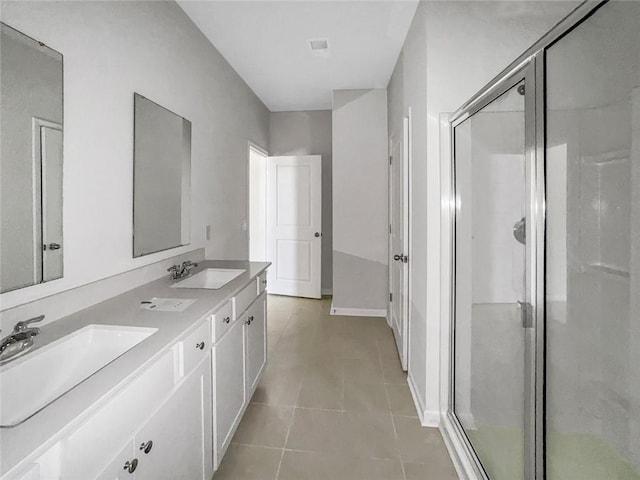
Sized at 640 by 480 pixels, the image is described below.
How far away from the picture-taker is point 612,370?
920mm

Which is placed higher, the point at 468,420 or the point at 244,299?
the point at 244,299

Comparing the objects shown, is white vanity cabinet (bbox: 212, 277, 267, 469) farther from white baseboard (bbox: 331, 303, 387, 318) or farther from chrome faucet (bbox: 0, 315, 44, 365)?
white baseboard (bbox: 331, 303, 387, 318)

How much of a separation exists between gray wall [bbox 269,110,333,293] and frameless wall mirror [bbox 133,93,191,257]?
2637 millimetres

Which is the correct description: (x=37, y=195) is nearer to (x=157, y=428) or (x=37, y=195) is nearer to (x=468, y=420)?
(x=157, y=428)

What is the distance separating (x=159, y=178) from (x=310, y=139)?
315 cm

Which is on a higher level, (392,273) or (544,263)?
(544,263)

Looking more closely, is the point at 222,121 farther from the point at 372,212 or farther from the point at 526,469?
the point at 526,469

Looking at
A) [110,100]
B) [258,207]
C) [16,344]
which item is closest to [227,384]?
[16,344]

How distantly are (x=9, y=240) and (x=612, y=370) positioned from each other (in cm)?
190

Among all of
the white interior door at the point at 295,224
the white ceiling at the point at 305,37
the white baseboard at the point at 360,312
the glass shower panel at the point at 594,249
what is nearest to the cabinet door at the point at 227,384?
the glass shower panel at the point at 594,249

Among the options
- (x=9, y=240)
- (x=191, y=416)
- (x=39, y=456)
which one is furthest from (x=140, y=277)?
(x=39, y=456)

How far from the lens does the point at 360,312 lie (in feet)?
13.1

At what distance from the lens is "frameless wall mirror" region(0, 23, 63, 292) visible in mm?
1119

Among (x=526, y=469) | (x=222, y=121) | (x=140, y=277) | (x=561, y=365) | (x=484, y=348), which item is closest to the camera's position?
(x=561, y=365)
